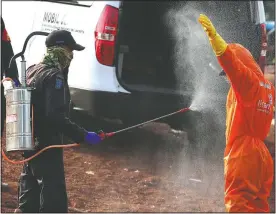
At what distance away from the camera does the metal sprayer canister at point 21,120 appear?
4.76 meters

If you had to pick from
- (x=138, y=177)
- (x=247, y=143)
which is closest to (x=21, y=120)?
(x=247, y=143)

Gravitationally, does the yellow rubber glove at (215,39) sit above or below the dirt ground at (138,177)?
above

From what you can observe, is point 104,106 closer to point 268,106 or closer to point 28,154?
point 28,154

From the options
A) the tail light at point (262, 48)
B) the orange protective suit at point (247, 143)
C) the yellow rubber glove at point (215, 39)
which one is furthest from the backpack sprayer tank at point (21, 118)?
the tail light at point (262, 48)

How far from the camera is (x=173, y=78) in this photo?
7758mm

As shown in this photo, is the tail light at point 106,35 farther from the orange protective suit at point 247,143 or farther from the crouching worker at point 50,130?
the orange protective suit at point 247,143

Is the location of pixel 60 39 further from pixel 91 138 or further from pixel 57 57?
pixel 91 138

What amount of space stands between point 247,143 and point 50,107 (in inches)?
58.5

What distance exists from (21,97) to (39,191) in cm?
77

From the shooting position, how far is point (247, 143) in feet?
15.7

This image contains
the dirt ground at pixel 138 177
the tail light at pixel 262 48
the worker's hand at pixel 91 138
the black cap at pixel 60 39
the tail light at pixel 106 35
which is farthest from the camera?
the tail light at pixel 262 48

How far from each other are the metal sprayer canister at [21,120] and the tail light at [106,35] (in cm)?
187

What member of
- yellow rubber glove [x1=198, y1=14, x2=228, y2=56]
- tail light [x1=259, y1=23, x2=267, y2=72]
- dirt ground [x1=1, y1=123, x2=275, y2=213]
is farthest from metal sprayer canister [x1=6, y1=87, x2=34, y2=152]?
tail light [x1=259, y1=23, x2=267, y2=72]

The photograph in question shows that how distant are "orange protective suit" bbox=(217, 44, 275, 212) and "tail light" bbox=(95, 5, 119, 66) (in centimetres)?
197
